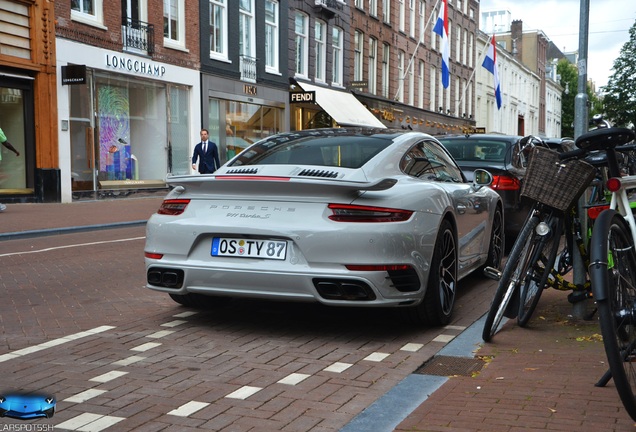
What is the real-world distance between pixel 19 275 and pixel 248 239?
389 centimetres

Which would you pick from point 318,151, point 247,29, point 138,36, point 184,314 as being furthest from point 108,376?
point 247,29

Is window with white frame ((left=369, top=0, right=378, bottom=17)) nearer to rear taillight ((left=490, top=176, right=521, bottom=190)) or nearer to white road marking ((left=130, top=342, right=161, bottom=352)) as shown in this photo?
rear taillight ((left=490, top=176, right=521, bottom=190))

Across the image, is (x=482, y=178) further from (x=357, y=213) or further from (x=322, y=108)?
(x=322, y=108)

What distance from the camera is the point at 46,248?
10.4 metres

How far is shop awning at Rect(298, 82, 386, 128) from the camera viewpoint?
1158 inches

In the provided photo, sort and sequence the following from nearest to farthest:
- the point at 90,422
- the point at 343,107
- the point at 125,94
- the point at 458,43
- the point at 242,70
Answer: the point at 90,422 → the point at 125,94 → the point at 242,70 → the point at 343,107 → the point at 458,43

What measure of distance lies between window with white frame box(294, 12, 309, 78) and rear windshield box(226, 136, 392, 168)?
80.8 ft

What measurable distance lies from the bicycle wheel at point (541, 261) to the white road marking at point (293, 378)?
169cm

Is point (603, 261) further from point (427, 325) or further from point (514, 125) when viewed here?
point (514, 125)

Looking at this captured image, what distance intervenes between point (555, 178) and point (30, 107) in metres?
16.0

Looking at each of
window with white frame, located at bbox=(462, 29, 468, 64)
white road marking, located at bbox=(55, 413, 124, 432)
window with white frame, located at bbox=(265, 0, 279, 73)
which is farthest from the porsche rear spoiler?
window with white frame, located at bbox=(462, 29, 468, 64)

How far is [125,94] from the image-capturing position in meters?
21.3

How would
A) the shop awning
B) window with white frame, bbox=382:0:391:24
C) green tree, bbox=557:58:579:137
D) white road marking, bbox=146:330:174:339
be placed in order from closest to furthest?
white road marking, bbox=146:330:174:339
the shop awning
window with white frame, bbox=382:0:391:24
green tree, bbox=557:58:579:137

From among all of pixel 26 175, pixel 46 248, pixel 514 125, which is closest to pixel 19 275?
pixel 46 248
